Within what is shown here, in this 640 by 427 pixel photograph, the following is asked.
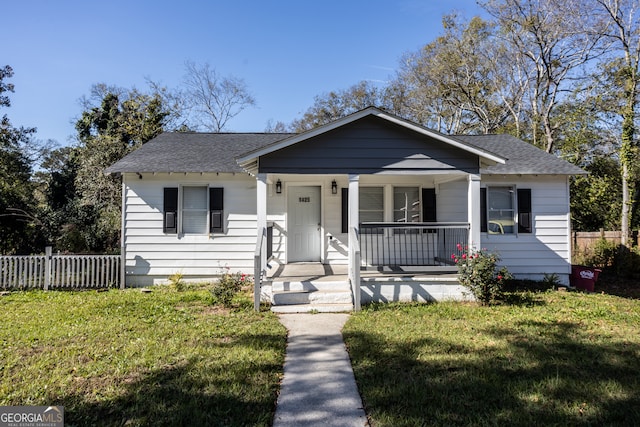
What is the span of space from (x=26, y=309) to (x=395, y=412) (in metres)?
7.39

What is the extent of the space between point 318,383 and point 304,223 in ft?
20.0

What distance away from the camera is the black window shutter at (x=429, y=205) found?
9734mm

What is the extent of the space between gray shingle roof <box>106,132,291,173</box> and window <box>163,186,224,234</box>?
0.60 metres

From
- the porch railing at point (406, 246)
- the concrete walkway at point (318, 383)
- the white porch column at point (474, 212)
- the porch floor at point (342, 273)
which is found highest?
the white porch column at point (474, 212)

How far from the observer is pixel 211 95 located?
83.4 feet

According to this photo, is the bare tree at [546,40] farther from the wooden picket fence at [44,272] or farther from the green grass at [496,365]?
the wooden picket fence at [44,272]

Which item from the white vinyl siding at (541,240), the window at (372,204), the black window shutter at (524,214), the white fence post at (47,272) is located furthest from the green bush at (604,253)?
the white fence post at (47,272)

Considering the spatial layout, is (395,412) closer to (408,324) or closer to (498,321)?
(408,324)

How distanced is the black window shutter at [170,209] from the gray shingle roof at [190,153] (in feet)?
2.08

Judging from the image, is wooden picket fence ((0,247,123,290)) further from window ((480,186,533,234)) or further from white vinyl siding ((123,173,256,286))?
window ((480,186,533,234))

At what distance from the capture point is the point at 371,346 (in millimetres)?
4797

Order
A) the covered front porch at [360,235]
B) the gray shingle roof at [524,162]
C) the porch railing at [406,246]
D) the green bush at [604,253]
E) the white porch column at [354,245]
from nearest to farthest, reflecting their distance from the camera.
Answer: the white porch column at [354,245] < the covered front porch at [360,235] < the gray shingle roof at [524,162] < the porch railing at [406,246] < the green bush at [604,253]

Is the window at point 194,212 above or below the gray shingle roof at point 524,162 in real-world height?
below

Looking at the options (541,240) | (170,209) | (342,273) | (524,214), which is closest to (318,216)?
(342,273)
